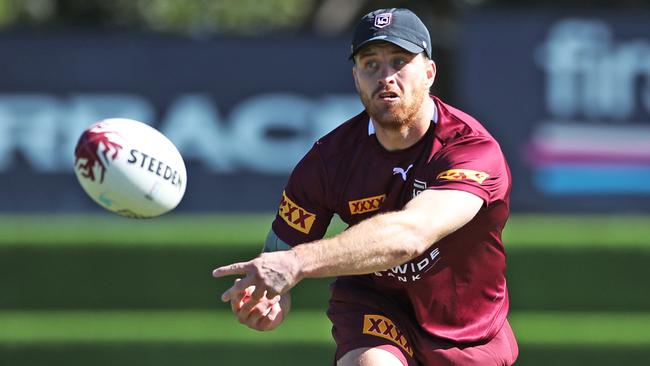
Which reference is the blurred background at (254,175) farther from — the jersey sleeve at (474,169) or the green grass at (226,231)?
the jersey sleeve at (474,169)

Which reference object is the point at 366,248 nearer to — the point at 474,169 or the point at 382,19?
the point at 474,169

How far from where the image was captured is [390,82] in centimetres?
557

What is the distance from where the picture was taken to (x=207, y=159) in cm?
1144

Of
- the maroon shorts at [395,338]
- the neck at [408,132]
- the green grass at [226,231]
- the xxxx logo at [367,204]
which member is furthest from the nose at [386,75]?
the green grass at [226,231]

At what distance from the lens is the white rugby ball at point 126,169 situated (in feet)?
18.3

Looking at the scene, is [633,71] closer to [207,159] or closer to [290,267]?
[207,159]

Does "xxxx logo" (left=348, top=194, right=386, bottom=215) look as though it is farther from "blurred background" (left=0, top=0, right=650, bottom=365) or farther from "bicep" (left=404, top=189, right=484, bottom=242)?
"blurred background" (left=0, top=0, right=650, bottom=365)

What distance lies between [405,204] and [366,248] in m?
0.81

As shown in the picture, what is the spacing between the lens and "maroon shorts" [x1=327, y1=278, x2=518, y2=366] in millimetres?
5754

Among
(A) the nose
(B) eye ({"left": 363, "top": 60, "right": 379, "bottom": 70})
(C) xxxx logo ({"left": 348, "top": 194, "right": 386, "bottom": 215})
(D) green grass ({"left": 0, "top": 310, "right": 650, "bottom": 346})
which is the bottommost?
(D) green grass ({"left": 0, "top": 310, "right": 650, "bottom": 346})

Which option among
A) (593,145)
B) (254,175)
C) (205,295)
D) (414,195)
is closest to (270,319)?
(414,195)

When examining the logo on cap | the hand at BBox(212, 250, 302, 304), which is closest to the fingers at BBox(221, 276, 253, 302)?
the hand at BBox(212, 250, 302, 304)

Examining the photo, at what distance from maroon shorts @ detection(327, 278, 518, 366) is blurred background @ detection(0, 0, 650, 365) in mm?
4202

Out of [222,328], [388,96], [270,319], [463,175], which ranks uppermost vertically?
[388,96]
